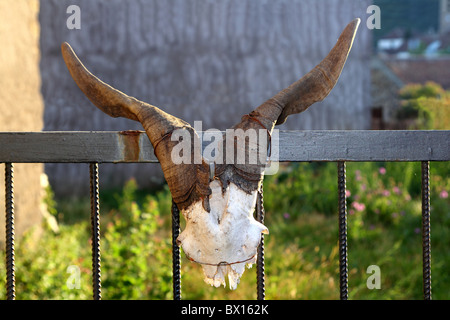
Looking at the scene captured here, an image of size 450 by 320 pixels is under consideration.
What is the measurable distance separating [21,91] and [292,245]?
2.71 m

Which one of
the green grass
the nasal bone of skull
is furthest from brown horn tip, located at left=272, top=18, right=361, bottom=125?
the green grass

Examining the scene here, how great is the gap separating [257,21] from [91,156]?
23.3 feet

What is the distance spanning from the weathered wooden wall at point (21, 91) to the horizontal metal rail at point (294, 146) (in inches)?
87.7

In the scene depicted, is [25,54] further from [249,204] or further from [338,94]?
[338,94]

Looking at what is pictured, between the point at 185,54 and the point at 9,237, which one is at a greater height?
the point at 185,54

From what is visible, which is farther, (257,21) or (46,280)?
(257,21)

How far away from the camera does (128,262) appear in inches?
144

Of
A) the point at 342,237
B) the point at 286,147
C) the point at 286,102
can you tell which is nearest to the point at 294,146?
the point at 286,147

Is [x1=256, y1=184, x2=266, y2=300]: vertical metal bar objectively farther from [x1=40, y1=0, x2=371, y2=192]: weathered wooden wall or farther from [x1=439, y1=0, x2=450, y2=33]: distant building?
[x1=439, y1=0, x2=450, y2=33]: distant building

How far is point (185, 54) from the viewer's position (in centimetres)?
830

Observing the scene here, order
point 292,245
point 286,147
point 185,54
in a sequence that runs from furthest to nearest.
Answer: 1. point 185,54
2. point 292,245
3. point 286,147

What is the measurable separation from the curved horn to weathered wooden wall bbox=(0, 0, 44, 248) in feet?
8.22

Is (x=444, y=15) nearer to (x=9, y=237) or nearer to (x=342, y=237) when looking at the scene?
(x=342, y=237)
